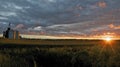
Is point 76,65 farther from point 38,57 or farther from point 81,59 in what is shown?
point 38,57

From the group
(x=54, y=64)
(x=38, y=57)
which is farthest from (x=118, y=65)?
(x=38, y=57)

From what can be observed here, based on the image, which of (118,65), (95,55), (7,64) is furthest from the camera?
(95,55)

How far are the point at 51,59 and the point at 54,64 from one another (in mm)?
2366

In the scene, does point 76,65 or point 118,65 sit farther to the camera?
point 76,65

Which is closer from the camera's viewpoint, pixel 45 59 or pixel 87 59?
pixel 87 59

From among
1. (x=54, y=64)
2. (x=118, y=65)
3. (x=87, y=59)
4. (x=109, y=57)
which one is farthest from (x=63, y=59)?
(x=118, y=65)

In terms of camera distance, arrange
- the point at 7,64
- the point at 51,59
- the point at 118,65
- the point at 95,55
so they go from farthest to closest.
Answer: the point at 51,59 < the point at 95,55 < the point at 7,64 < the point at 118,65

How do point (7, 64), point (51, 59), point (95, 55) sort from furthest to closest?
point (51, 59)
point (95, 55)
point (7, 64)

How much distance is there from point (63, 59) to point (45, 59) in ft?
8.07

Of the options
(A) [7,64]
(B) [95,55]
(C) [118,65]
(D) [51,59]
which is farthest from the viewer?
(D) [51,59]

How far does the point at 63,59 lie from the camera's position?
25984 mm

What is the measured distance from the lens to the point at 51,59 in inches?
1081

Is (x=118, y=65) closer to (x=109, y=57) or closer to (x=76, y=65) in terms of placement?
(x=109, y=57)

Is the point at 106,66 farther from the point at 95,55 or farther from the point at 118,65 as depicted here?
the point at 95,55
